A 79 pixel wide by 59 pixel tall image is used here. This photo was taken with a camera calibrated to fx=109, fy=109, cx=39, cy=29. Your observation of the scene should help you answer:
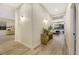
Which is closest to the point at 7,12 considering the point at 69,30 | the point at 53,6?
the point at 53,6

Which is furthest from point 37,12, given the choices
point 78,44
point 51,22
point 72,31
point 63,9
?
point 78,44

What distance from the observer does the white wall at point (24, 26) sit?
2.03 meters

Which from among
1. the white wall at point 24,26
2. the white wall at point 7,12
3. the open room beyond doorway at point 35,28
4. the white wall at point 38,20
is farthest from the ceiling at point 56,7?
the white wall at point 7,12

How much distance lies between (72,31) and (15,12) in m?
1.11

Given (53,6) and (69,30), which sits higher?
(53,6)

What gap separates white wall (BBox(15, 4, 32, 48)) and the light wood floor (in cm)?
10

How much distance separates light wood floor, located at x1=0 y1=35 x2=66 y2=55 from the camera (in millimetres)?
2031

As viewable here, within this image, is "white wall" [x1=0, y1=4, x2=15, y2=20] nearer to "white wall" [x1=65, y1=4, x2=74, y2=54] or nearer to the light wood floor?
the light wood floor

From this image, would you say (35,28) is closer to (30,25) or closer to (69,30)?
(30,25)

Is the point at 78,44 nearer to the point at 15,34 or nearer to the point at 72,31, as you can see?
the point at 72,31

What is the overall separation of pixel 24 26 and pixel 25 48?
415 millimetres

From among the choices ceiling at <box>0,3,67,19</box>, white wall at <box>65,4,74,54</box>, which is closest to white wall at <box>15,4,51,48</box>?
ceiling at <box>0,3,67,19</box>

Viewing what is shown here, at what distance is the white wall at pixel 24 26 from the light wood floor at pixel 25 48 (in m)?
0.10

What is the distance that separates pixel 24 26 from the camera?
2064mm
